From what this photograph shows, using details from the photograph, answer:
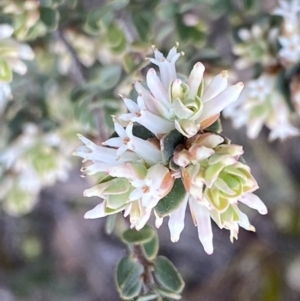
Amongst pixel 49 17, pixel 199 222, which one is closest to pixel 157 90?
pixel 199 222

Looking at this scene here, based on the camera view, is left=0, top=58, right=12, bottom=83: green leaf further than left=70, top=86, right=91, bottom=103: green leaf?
No

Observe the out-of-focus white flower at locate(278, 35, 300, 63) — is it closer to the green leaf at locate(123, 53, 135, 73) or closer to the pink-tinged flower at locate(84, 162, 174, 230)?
the green leaf at locate(123, 53, 135, 73)

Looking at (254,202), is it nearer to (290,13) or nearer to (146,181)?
(146,181)

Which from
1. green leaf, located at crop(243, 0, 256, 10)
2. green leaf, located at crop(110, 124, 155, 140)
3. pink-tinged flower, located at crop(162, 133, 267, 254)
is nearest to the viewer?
pink-tinged flower, located at crop(162, 133, 267, 254)

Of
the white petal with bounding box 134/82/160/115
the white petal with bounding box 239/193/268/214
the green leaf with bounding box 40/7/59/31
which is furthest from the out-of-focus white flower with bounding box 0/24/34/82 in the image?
the white petal with bounding box 239/193/268/214

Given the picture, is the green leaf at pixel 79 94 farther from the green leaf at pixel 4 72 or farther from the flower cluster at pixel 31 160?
the green leaf at pixel 4 72

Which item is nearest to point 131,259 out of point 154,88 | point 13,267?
point 154,88

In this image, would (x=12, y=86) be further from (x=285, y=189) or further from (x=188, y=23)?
(x=285, y=189)
